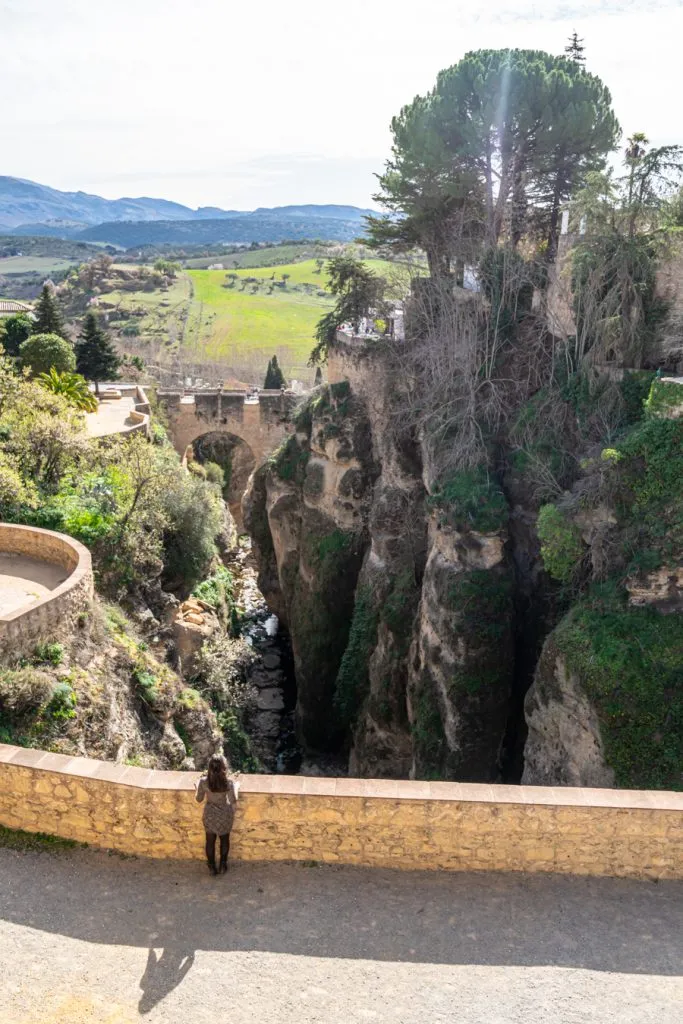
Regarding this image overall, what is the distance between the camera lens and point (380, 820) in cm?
724

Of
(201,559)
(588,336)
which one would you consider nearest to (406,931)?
(201,559)

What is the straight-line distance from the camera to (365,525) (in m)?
26.1

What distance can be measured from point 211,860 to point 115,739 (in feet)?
14.7

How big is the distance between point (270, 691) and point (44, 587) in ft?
55.5

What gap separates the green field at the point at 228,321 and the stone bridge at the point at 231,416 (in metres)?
30.0

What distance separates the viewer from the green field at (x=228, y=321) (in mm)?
76125

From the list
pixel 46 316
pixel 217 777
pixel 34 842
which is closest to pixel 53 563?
pixel 34 842

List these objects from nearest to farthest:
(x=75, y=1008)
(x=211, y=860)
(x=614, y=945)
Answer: (x=75, y=1008)
(x=614, y=945)
(x=211, y=860)

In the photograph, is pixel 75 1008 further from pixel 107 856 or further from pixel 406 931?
pixel 406 931

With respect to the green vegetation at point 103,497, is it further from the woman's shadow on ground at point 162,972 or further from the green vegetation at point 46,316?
the green vegetation at point 46,316

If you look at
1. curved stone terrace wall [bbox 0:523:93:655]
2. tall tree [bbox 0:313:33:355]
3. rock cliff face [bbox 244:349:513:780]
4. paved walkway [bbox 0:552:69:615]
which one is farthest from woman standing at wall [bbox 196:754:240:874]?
tall tree [bbox 0:313:33:355]

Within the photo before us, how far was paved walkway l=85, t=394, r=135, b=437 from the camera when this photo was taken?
2660 centimetres

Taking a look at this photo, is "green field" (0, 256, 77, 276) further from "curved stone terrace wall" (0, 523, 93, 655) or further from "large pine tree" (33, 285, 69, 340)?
"curved stone terrace wall" (0, 523, 93, 655)

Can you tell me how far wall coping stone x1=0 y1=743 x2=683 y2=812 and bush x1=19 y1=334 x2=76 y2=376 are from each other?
24766 millimetres
